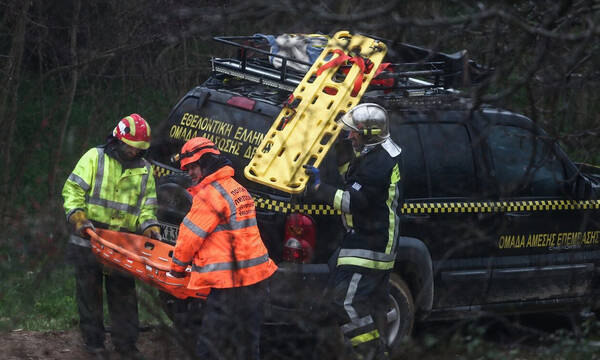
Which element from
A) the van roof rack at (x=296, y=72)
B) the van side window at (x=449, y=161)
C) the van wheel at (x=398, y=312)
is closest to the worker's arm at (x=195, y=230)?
the van roof rack at (x=296, y=72)

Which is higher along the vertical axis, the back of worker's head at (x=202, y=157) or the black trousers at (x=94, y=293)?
the back of worker's head at (x=202, y=157)

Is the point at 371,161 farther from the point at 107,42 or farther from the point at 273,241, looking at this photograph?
the point at 107,42

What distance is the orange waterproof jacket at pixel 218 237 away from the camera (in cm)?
559

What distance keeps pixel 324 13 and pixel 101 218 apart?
380cm

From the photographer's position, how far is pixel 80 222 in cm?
642

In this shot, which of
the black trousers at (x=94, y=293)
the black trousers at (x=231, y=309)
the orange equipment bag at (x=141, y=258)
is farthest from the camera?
the black trousers at (x=94, y=293)

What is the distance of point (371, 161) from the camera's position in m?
5.95

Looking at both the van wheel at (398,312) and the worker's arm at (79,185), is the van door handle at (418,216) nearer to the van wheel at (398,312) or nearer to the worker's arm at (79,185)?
the van wheel at (398,312)

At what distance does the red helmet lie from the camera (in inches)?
259

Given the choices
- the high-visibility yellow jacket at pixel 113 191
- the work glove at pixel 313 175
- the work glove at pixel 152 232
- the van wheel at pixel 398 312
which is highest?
the work glove at pixel 313 175

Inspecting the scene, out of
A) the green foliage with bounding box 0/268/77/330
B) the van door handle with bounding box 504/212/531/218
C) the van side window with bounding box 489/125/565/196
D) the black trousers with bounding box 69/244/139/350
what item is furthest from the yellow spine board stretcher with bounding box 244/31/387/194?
the green foliage with bounding box 0/268/77/330

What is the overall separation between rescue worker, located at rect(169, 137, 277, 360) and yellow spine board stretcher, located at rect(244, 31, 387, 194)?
31cm

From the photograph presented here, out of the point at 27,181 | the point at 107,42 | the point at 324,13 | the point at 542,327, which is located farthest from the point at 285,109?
the point at 27,181

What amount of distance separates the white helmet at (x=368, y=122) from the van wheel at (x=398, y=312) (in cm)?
125
